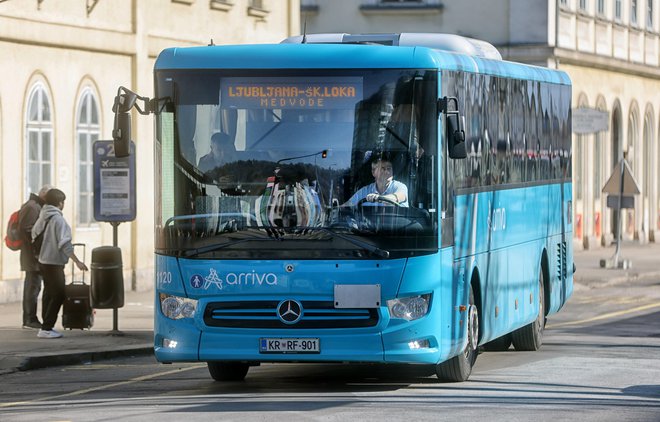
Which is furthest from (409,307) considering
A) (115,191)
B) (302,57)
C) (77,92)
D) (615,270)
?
(615,270)

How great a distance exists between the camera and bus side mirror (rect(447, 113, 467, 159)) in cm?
1552

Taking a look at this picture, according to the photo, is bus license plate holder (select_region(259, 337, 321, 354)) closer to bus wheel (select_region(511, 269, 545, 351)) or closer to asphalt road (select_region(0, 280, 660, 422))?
asphalt road (select_region(0, 280, 660, 422))

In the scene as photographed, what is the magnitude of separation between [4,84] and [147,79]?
183 inches

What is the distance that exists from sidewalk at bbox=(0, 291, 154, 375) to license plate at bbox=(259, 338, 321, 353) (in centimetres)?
388

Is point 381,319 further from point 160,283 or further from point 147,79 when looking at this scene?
point 147,79

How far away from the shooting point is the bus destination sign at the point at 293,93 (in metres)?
15.2

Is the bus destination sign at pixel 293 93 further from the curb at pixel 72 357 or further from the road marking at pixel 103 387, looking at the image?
the curb at pixel 72 357

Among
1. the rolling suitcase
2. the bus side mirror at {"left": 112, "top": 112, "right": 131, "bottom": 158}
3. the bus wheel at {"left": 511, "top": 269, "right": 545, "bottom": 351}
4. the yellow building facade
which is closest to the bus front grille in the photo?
the bus side mirror at {"left": 112, "top": 112, "right": 131, "bottom": 158}

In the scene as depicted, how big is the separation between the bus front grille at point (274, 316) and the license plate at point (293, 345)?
0.34ft

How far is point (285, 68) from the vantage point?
15297 mm

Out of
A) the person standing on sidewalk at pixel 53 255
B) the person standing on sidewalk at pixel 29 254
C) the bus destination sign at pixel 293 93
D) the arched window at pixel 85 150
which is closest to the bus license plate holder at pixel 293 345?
the bus destination sign at pixel 293 93

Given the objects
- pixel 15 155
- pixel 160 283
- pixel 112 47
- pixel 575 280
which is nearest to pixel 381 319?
pixel 160 283

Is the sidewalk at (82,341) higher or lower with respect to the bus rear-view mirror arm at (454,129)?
lower

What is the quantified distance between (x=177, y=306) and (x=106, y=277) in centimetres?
658
